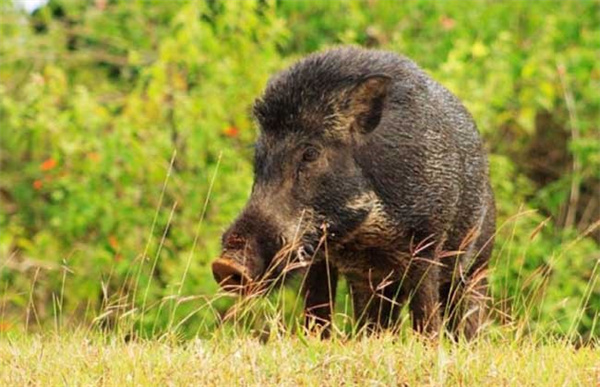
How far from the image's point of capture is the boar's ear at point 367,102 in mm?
6621

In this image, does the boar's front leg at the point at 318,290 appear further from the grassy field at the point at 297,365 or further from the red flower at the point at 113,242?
the red flower at the point at 113,242

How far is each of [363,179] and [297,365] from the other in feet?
5.52

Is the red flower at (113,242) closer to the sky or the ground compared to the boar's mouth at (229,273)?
closer to the ground

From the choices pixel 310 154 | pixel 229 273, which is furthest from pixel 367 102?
pixel 229 273

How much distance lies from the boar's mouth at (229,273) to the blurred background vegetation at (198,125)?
3176mm

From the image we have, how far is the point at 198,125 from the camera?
33.9 feet

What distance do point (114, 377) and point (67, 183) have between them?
5.73 m

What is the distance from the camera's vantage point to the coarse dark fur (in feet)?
21.1

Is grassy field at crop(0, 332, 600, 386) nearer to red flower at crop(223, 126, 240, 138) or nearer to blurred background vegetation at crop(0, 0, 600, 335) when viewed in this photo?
blurred background vegetation at crop(0, 0, 600, 335)

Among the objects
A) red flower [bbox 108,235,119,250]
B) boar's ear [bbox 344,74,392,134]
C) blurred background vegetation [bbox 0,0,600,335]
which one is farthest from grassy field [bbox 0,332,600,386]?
red flower [bbox 108,235,119,250]

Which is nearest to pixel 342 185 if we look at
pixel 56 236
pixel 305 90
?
pixel 305 90

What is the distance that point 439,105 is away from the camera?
6816mm

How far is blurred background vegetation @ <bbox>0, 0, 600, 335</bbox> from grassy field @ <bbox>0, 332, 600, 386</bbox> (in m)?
3.82

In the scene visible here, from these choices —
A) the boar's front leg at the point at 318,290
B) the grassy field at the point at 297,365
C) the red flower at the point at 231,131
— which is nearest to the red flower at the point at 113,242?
the red flower at the point at 231,131
